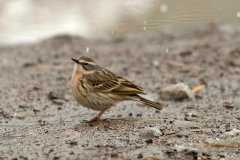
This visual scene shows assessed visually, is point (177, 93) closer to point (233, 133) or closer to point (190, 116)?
point (190, 116)

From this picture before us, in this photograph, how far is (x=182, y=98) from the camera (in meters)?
11.9

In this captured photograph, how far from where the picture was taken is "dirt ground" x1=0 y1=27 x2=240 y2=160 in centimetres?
865

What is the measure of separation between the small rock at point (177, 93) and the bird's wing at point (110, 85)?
1.70m

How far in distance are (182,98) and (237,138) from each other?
2.97m

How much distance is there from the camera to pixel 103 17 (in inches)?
794

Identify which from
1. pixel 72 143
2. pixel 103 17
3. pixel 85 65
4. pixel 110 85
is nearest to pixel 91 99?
pixel 110 85

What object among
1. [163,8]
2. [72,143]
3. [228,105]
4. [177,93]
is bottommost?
[72,143]

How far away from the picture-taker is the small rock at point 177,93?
11.8m

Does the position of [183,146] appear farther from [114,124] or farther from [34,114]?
[34,114]

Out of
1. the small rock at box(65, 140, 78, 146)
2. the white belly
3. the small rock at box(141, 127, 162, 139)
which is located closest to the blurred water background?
the white belly

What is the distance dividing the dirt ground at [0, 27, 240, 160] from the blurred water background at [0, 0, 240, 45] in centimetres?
96

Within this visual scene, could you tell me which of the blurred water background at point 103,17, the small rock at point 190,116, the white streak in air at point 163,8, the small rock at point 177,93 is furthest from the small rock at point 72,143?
the white streak in air at point 163,8

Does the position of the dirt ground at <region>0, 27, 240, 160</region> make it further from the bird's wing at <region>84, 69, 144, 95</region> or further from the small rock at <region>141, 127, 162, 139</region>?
the bird's wing at <region>84, 69, 144, 95</region>

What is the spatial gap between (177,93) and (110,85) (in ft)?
6.10
